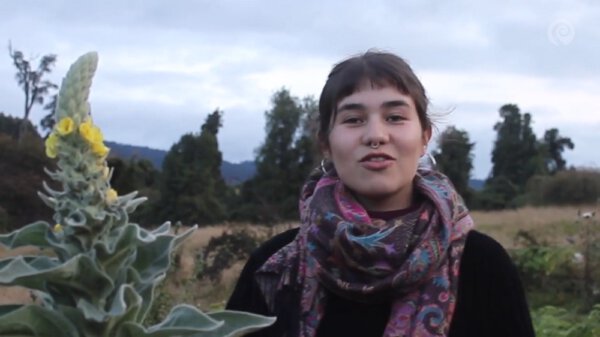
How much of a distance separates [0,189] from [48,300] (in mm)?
13584

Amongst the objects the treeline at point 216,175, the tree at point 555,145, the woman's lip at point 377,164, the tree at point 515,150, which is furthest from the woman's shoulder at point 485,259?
the tree at point 555,145

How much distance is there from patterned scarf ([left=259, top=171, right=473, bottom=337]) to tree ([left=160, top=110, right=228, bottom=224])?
17385mm

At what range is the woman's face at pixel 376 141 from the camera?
271 cm

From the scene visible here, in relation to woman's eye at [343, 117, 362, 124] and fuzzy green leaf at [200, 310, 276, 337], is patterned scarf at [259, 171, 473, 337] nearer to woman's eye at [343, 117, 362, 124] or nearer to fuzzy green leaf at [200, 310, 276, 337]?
woman's eye at [343, 117, 362, 124]

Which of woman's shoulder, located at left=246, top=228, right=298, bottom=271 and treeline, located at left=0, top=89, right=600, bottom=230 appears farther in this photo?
treeline, located at left=0, top=89, right=600, bottom=230

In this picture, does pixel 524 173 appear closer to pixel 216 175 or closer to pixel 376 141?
pixel 216 175

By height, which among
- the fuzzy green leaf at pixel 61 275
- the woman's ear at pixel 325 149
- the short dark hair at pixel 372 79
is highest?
the short dark hair at pixel 372 79

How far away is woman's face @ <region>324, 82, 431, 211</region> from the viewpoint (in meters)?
2.71

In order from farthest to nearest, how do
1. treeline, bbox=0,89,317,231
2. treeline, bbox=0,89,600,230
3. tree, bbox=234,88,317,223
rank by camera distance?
tree, bbox=234,88,317,223 → treeline, bbox=0,89,317,231 → treeline, bbox=0,89,600,230

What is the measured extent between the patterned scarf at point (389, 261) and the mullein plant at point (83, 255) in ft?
5.74

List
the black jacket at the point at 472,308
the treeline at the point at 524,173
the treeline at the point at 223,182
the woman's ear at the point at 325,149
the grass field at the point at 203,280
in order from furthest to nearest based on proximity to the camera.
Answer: the treeline at the point at 524,173 < the treeline at the point at 223,182 < the grass field at the point at 203,280 < the woman's ear at the point at 325,149 < the black jacket at the point at 472,308

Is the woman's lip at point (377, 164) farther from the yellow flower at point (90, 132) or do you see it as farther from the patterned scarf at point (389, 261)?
the yellow flower at point (90, 132)

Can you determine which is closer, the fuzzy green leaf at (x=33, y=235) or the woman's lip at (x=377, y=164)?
the fuzzy green leaf at (x=33, y=235)

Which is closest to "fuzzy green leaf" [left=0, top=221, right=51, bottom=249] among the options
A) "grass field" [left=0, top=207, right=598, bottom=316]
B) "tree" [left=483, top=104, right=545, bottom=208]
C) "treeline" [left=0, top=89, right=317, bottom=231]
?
"grass field" [left=0, top=207, right=598, bottom=316]
